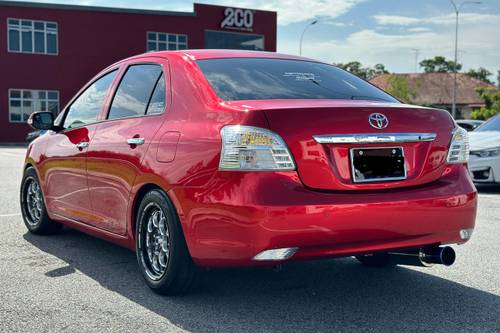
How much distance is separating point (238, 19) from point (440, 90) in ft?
147

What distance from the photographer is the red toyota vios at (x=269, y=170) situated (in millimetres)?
3557

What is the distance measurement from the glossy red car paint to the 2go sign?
41.1 m

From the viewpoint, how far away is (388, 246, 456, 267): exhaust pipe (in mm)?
4027

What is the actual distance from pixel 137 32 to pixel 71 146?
3753 centimetres

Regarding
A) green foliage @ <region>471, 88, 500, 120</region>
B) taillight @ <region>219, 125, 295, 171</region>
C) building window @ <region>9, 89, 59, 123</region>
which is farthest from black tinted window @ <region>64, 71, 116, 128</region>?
green foliage @ <region>471, 88, 500, 120</region>

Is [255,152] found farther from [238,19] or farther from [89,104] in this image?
[238,19]

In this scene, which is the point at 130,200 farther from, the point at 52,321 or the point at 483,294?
the point at 483,294

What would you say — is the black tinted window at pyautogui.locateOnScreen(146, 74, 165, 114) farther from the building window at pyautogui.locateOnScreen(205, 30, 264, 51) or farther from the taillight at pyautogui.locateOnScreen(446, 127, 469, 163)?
the building window at pyautogui.locateOnScreen(205, 30, 264, 51)

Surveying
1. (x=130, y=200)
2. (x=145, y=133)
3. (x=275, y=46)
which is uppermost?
(x=275, y=46)

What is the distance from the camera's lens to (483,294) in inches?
171

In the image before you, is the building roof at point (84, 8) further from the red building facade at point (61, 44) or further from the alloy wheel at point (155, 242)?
the alloy wheel at point (155, 242)

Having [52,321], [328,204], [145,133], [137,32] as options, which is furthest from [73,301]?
[137,32]

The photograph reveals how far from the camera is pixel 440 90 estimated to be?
270 ft

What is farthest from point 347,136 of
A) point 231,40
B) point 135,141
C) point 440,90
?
point 440,90
